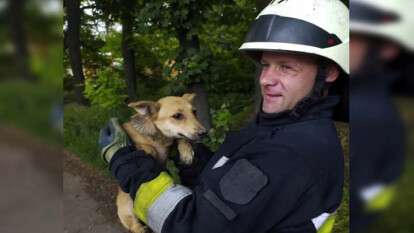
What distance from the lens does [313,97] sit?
66.0 inches

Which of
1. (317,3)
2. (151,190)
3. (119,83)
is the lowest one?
(151,190)

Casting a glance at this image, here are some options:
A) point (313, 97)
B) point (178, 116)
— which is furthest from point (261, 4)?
point (178, 116)

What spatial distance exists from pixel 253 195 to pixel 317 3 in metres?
0.62

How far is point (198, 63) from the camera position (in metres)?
1.94

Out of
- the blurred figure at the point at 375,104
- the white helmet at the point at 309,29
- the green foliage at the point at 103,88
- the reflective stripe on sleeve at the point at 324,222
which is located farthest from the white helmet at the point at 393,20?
the green foliage at the point at 103,88

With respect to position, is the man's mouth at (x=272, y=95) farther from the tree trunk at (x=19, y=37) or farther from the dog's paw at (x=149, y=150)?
the tree trunk at (x=19, y=37)

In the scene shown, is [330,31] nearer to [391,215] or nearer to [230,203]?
[230,203]

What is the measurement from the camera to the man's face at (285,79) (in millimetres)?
1675

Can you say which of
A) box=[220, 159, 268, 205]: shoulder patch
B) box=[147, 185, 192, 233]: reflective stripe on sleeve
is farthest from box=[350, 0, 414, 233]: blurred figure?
box=[147, 185, 192, 233]: reflective stripe on sleeve

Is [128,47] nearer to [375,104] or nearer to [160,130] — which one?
[160,130]

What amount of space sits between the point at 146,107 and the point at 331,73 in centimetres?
72

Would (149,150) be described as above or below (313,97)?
below

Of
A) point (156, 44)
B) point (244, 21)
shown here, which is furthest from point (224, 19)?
point (156, 44)

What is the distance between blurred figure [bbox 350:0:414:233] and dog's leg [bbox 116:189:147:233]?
1.09m
